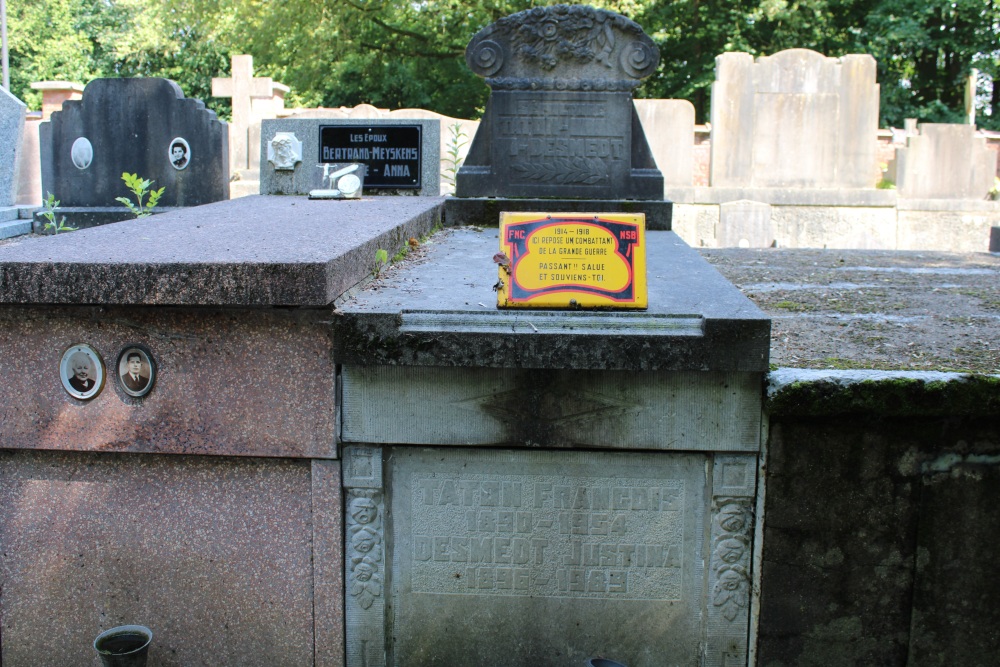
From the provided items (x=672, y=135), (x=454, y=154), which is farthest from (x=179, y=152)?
(x=672, y=135)

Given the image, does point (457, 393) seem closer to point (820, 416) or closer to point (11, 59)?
point (820, 416)

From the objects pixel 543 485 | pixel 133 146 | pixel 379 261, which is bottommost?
pixel 543 485

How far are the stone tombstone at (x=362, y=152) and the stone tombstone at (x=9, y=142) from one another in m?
2.75

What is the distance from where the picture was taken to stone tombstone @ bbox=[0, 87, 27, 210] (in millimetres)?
7336

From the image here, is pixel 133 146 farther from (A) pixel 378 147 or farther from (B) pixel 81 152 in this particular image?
(A) pixel 378 147

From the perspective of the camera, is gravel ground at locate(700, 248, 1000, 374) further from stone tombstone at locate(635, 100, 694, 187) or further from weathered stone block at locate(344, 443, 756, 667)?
stone tombstone at locate(635, 100, 694, 187)

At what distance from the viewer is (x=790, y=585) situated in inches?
106

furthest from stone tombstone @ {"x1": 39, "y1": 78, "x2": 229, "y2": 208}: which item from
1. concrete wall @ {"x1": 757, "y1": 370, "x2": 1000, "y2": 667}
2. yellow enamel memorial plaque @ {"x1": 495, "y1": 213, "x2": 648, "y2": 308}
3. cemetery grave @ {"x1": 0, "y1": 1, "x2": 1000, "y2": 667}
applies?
concrete wall @ {"x1": 757, "y1": 370, "x2": 1000, "y2": 667}

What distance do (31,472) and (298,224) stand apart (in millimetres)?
1442

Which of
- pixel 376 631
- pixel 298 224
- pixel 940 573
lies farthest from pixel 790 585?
pixel 298 224

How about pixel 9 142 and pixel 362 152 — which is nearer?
pixel 362 152

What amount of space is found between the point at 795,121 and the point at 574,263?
41.6ft

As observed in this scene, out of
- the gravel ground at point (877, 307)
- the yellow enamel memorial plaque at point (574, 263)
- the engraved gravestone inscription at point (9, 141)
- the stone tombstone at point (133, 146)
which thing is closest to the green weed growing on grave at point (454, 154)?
the gravel ground at point (877, 307)

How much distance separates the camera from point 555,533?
2.85 metres
